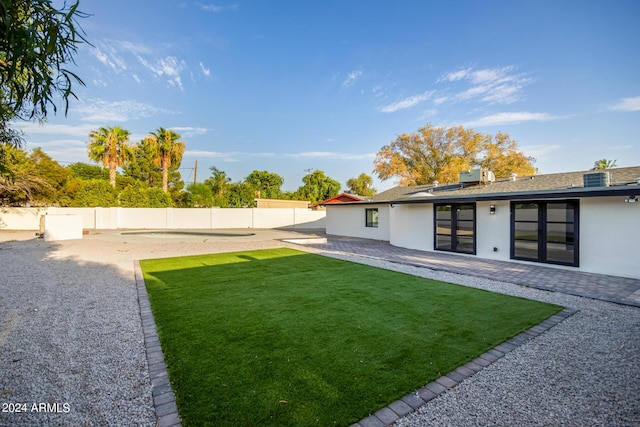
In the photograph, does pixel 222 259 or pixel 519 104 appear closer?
pixel 222 259

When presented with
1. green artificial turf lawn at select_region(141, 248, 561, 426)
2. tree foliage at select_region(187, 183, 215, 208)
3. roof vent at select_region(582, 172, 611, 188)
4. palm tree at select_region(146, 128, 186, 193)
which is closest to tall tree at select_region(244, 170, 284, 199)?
tree foliage at select_region(187, 183, 215, 208)

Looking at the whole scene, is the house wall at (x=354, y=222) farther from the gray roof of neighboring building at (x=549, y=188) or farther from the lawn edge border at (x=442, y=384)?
the lawn edge border at (x=442, y=384)

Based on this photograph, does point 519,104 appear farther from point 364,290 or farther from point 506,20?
point 364,290

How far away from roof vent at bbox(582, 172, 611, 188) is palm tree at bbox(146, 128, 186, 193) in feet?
89.6

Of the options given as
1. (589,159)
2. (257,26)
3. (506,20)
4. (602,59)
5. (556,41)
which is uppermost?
(257,26)

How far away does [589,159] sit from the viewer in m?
20.1

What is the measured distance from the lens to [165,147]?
25.0 meters

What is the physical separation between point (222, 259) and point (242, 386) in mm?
7695

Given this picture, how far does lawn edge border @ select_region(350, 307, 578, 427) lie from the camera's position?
90.5 inches

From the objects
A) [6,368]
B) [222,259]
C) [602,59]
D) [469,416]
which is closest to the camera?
[469,416]

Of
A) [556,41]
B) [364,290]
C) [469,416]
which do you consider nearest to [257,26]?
[556,41]

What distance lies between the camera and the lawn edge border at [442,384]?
90.5 inches

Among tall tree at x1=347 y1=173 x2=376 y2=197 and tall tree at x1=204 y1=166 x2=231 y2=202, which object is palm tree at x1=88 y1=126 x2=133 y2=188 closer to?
tall tree at x1=204 y1=166 x2=231 y2=202

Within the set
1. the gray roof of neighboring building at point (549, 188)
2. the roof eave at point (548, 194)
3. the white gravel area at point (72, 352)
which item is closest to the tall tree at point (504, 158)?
the gray roof of neighboring building at point (549, 188)
